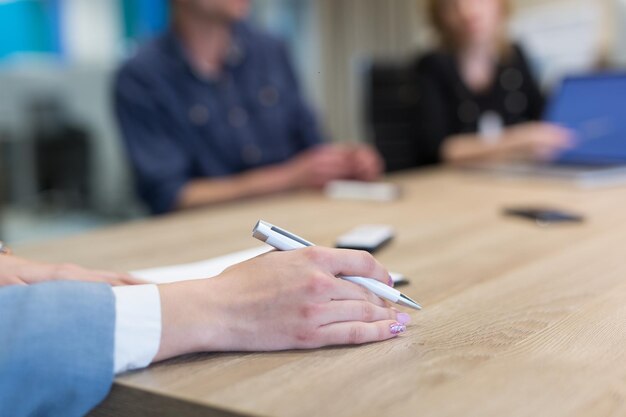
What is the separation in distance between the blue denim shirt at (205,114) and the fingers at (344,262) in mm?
1136

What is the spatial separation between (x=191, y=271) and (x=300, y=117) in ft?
4.22

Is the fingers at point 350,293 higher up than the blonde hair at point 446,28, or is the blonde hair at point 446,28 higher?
the blonde hair at point 446,28

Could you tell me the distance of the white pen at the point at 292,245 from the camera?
24.2 inches

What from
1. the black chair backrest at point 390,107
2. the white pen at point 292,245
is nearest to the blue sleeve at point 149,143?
the white pen at point 292,245

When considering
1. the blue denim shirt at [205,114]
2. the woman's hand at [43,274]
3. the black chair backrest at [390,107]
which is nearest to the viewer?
the woman's hand at [43,274]

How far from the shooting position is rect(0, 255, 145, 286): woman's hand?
71 centimetres

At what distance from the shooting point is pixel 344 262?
23.6 inches

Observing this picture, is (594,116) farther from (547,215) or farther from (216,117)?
(216,117)

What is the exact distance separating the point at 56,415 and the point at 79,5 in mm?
5095

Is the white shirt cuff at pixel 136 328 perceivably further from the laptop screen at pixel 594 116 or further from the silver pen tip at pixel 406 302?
the laptop screen at pixel 594 116

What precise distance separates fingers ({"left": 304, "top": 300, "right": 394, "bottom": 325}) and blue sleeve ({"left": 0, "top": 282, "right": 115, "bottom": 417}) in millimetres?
162

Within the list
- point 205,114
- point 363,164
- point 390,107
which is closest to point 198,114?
point 205,114

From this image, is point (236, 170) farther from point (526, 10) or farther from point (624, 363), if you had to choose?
point (526, 10)

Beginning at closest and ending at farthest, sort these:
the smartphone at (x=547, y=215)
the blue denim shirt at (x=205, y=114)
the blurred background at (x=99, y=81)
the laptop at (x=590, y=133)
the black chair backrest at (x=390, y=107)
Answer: the smartphone at (x=547, y=215), the laptop at (x=590, y=133), the blue denim shirt at (x=205, y=114), the black chair backrest at (x=390, y=107), the blurred background at (x=99, y=81)
